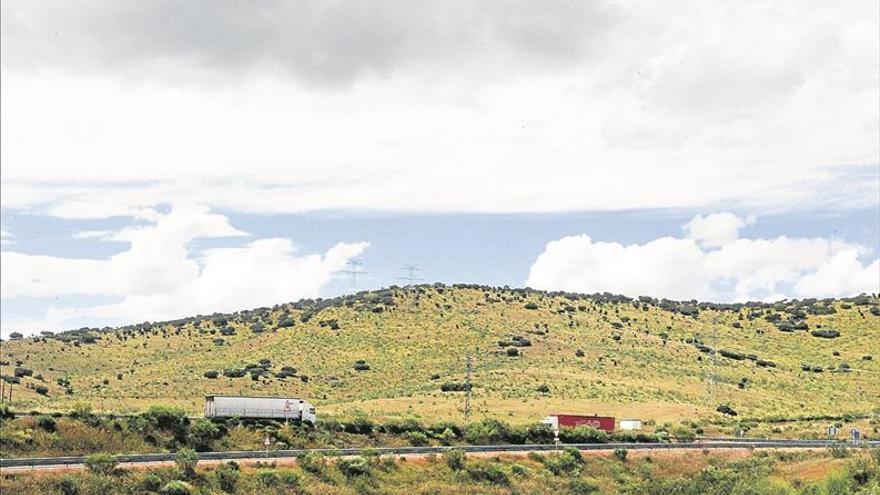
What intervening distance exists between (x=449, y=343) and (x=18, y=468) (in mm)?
90505

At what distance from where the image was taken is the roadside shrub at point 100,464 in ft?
192

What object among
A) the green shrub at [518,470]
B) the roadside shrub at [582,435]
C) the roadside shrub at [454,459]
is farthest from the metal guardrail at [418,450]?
the green shrub at [518,470]

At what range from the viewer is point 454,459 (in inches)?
2778

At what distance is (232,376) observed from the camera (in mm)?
126375

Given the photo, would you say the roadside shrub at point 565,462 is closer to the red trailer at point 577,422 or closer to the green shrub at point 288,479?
the red trailer at point 577,422

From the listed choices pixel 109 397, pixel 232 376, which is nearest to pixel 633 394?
pixel 232 376

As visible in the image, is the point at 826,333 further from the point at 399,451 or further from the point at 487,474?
the point at 399,451

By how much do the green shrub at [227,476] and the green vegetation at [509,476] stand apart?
62mm

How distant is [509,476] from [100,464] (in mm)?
27560

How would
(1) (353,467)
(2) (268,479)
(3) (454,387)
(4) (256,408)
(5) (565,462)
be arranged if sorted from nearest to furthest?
(2) (268,479) < (1) (353,467) < (5) (565,462) < (4) (256,408) < (3) (454,387)

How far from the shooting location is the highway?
2339 inches

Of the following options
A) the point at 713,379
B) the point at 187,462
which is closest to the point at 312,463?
the point at 187,462

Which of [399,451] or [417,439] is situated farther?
[417,439]

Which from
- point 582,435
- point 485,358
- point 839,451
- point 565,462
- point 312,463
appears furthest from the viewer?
point 485,358
